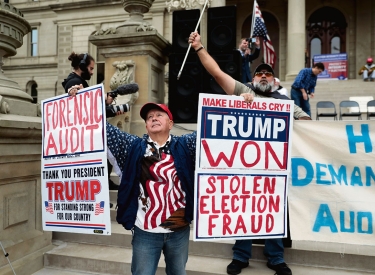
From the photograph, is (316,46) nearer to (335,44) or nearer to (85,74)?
(335,44)

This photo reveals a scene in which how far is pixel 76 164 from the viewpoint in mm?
2809

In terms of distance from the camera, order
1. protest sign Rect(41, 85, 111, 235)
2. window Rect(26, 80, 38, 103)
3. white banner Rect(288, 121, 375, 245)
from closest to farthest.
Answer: protest sign Rect(41, 85, 111, 235) → white banner Rect(288, 121, 375, 245) → window Rect(26, 80, 38, 103)

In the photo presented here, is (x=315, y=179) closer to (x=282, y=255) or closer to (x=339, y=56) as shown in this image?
(x=282, y=255)

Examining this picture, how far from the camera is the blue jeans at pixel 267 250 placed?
3527 mm

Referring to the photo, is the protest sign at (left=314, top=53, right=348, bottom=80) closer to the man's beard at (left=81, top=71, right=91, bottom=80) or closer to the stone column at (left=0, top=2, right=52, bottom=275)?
the man's beard at (left=81, top=71, right=91, bottom=80)

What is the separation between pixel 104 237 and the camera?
4.31m

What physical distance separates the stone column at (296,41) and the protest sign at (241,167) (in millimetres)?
18408

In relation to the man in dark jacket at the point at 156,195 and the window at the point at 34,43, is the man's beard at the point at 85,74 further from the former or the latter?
the window at the point at 34,43

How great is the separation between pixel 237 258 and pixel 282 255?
17.2 inches

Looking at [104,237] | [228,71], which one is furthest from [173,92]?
[104,237]

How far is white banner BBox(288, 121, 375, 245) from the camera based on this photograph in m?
3.31

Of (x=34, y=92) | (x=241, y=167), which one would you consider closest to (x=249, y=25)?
(x=34, y=92)

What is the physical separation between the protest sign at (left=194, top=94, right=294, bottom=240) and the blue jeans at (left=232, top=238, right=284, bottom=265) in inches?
26.8

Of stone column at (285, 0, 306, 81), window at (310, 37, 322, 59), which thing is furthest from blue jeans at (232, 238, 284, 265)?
window at (310, 37, 322, 59)
